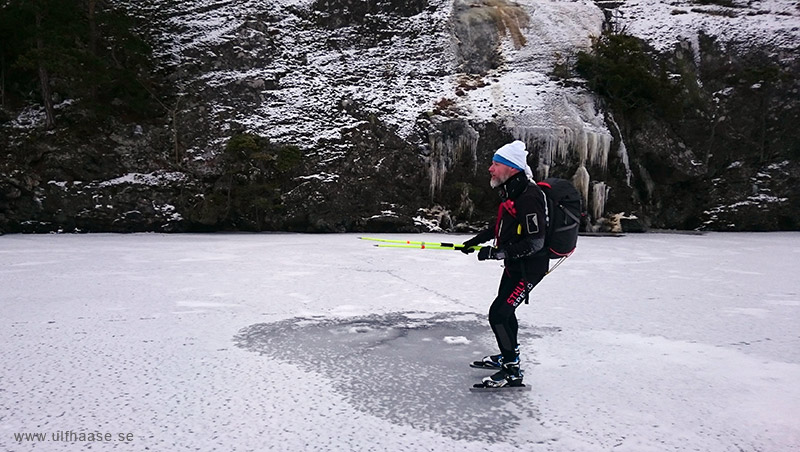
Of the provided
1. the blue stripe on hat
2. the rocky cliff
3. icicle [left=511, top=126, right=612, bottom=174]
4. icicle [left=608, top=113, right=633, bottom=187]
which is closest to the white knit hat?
the blue stripe on hat

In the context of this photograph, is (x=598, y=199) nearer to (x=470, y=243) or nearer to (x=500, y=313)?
(x=470, y=243)

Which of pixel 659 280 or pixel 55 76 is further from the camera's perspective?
pixel 55 76

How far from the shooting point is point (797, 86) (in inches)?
837

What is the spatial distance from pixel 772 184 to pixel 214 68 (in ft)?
82.1

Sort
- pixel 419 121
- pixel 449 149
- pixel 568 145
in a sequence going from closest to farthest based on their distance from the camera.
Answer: pixel 568 145
pixel 449 149
pixel 419 121

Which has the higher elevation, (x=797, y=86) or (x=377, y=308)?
(x=797, y=86)

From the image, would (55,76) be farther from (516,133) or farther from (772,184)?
(772,184)

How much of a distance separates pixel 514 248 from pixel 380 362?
1528 millimetres

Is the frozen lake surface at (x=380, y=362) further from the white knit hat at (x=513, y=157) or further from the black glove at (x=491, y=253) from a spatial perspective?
the white knit hat at (x=513, y=157)

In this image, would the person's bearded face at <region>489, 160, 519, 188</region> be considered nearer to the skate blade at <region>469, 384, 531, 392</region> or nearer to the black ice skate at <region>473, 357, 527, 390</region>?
the black ice skate at <region>473, 357, 527, 390</region>

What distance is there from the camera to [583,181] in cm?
1836

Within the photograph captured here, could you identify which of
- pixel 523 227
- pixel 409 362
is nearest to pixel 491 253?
pixel 523 227

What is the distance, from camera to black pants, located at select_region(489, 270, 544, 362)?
3.56 meters

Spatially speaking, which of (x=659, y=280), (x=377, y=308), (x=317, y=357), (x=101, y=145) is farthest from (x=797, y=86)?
(x=101, y=145)
